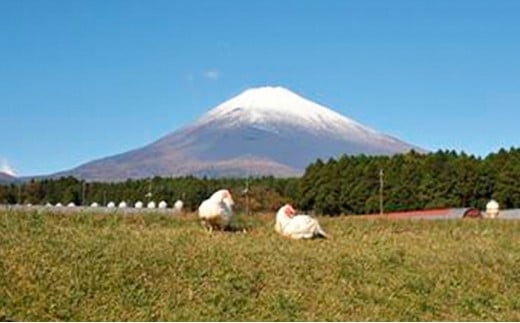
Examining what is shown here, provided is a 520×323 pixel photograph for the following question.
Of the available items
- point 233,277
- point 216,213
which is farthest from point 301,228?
point 233,277

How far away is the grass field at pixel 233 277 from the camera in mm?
9219

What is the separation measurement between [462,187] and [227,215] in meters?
47.5

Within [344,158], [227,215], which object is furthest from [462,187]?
[227,215]

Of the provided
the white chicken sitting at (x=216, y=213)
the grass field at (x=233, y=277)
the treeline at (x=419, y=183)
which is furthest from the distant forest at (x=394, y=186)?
the grass field at (x=233, y=277)

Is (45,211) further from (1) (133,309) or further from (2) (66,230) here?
(1) (133,309)

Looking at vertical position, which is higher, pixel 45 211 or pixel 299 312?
pixel 45 211

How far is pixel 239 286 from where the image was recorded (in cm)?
1012

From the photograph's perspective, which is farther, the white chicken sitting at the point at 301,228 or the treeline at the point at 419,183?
the treeline at the point at 419,183

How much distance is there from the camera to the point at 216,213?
14352 mm

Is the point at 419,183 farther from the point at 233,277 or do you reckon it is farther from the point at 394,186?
the point at 233,277

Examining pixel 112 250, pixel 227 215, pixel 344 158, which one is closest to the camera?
pixel 112 250

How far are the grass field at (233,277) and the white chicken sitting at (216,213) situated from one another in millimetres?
553

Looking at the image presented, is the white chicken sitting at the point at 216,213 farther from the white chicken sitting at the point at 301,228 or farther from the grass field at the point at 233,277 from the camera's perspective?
the white chicken sitting at the point at 301,228

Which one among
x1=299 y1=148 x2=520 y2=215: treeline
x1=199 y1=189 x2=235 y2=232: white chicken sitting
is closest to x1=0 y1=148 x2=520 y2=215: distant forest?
x1=299 y1=148 x2=520 y2=215: treeline
